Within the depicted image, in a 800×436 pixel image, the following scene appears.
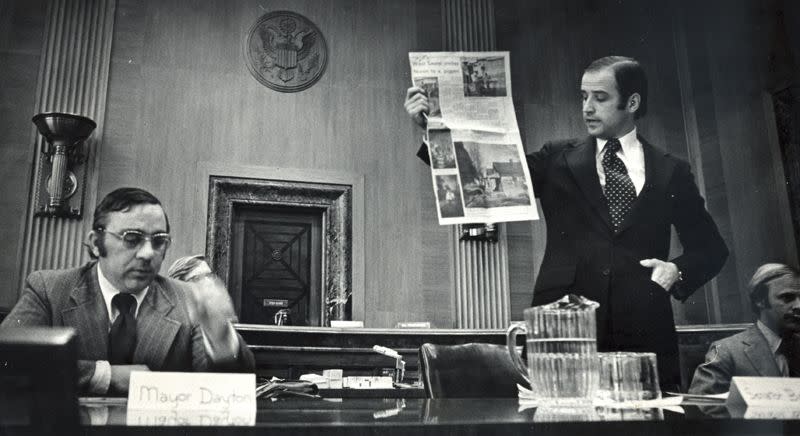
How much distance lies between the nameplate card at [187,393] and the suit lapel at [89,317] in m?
1.12

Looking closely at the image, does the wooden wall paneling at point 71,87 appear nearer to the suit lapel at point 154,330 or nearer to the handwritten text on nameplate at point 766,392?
the suit lapel at point 154,330

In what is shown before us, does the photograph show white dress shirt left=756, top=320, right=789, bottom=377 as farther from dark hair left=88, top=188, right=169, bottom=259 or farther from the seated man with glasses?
dark hair left=88, top=188, right=169, bottom=259

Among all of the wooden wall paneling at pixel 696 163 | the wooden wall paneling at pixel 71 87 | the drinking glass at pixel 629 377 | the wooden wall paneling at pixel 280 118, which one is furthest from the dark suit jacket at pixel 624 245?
the wooden wall paneling at pixel 71 87

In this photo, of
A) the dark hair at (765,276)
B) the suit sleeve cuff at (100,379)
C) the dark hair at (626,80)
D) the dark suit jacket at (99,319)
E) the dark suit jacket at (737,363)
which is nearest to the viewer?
the suit sleeve cuff at (100,379)

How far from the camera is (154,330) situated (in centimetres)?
174

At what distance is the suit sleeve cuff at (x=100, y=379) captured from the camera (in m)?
1.38

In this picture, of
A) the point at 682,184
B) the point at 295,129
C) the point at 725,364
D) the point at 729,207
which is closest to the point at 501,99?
the point at 682,184

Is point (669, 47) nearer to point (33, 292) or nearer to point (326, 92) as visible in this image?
point (326, 92)

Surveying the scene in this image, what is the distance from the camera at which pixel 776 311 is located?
215 cm

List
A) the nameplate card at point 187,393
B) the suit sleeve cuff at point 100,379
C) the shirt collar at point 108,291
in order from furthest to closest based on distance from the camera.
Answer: the shirt collar at point 108,291, the suit sleeve cuff at point 100,379, the nameplate card at point 187,393

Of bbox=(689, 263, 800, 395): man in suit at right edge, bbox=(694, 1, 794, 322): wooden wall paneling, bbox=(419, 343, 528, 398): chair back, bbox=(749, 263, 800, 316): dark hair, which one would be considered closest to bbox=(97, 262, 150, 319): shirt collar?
bbox=(419, 343, 528, 398): chair back

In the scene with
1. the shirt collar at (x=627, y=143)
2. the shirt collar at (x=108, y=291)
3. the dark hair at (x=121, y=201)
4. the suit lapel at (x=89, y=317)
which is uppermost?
the shirt collar at (x=627, y=143)

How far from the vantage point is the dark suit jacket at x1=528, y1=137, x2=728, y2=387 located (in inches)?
71.9

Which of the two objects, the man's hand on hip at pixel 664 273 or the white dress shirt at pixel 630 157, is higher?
the white dress shirt at pixel 630 157
